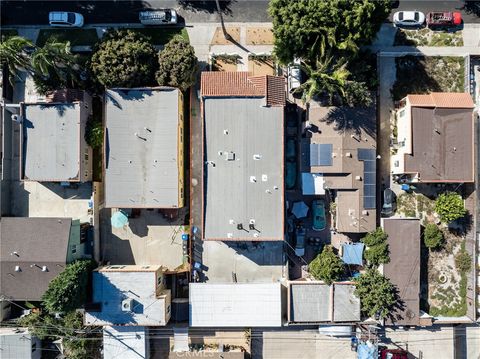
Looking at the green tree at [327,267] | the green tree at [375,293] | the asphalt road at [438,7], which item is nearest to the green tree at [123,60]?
the green tree at [327,267]

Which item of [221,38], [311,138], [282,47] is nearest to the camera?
[282,47]

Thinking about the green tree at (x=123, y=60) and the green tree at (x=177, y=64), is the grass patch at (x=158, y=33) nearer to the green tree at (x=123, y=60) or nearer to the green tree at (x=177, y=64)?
the green tree at (x=123, y=60)

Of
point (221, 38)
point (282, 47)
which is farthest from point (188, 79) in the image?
point (282, 47)

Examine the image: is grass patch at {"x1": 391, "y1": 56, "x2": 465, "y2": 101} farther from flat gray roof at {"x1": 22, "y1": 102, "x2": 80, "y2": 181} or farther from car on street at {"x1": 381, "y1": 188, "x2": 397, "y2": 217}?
flat gray roof at {"x1": 22, "y1": 102, "x2": 80, "y2": 181}

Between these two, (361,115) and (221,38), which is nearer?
(361,115)

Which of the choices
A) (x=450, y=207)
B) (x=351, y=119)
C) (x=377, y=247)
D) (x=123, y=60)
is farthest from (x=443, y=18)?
(x=123, y=60)

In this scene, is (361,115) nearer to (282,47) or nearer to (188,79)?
(282,47)

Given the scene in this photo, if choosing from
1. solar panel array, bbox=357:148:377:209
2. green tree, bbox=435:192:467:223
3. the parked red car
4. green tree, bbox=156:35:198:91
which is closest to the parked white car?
green tree, bbox=156:35:198:91
